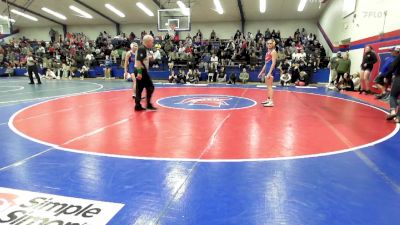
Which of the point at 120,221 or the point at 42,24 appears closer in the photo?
the point at 120,221

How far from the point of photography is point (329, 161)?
A: 12.7 ft

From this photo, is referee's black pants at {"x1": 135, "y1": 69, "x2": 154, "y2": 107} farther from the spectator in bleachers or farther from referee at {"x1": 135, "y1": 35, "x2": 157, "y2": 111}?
the spectator in bleachers

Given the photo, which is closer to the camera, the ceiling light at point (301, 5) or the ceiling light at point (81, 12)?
the ceiling light at point (301, 5)

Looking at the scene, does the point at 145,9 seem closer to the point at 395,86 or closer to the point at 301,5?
the point at 301,5

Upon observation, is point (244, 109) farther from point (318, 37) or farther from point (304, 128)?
point (318, 37)

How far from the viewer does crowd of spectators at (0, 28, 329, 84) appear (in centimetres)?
1917

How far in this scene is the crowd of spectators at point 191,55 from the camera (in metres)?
19.2

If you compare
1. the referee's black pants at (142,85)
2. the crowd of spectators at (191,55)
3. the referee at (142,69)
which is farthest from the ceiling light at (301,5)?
the referee's black pants at (142,85)

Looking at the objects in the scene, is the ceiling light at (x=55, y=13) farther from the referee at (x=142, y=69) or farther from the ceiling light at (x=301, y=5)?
the referee at (x=142, y=69)

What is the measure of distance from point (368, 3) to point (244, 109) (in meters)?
10.3

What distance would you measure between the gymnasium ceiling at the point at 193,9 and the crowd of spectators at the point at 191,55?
1.81m

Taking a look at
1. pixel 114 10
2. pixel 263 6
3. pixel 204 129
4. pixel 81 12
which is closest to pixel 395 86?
pixel 204 129

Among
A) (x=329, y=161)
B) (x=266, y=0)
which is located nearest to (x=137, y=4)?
(x=266, y=0)

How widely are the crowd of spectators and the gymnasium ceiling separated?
181 cm
